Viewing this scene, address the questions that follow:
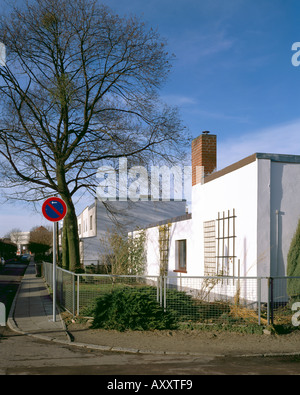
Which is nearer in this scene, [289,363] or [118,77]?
[289,363]

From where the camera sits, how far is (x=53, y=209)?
10.9 meters

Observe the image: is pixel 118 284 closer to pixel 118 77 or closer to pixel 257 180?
pixel 257 180

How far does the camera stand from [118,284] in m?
12.0

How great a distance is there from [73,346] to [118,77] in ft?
43.1

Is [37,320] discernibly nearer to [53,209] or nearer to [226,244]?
[53,209]

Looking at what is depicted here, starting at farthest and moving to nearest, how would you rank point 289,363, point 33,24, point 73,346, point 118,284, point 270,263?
point 33,24, point 118,284, point 270,263, point 73,346, point 289,363

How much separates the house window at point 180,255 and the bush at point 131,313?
7295 millimetres

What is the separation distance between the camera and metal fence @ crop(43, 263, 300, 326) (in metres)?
9.88

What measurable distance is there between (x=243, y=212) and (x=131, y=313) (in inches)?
165

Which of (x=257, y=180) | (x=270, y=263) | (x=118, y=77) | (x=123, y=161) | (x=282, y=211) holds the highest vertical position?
(x=118, y=77)
